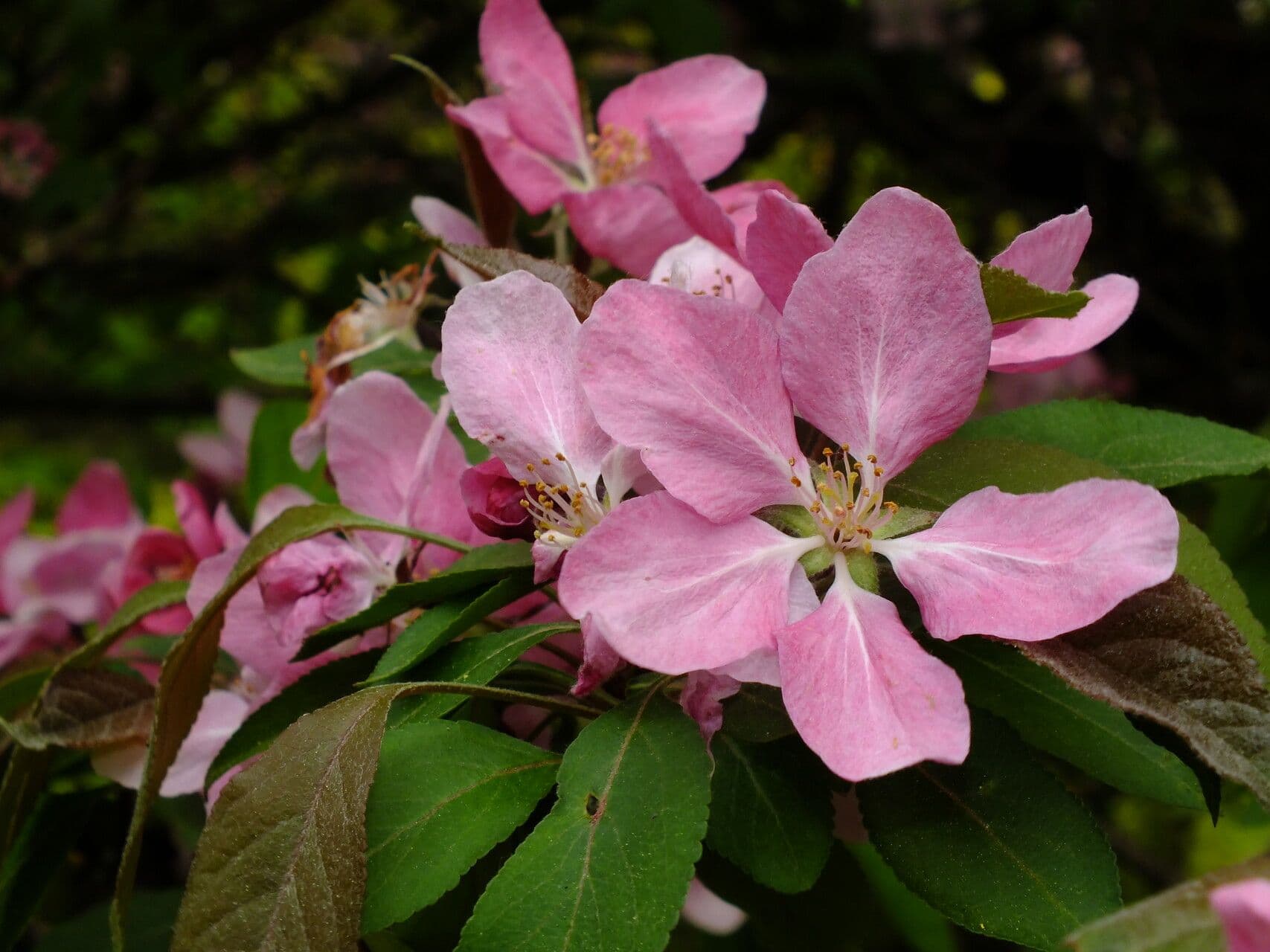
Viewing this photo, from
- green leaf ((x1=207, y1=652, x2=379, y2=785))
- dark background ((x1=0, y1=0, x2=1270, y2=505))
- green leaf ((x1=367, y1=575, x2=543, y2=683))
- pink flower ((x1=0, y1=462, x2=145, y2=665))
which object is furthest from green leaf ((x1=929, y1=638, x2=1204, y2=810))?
dark background ((x1=0, y1=0, x2=1270, y2=505))

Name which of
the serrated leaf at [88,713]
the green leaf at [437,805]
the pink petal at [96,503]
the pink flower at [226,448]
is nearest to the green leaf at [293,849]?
the green leaf at [437,805]

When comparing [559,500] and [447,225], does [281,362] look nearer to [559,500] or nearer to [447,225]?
[447,225]

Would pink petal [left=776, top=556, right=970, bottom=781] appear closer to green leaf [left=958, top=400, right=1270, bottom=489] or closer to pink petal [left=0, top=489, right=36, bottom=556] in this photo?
green leaf [left=958, top=400, right=1270, bottom=489]

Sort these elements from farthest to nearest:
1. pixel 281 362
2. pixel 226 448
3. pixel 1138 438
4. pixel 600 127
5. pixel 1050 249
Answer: pixel 226 448 < pixel 281 362 < pixel 600 127 < pixel 1138 438 < pixel 1050 249

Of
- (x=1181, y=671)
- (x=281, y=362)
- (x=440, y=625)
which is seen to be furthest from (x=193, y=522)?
(x=1181, y=671)

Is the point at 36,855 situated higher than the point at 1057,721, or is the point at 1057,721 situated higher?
the point at 1057,721

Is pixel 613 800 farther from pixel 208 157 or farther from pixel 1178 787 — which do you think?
pixel 208 157
